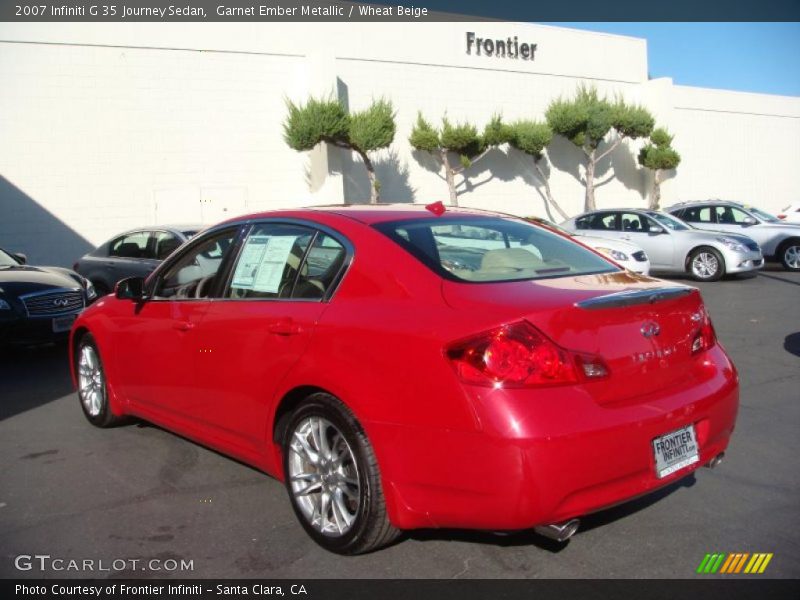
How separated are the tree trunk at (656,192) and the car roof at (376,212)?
90.0 ft

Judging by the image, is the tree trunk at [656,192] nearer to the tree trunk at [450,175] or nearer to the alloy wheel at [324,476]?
the tree trunk at [450,175]

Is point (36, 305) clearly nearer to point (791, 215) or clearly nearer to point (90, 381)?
point (90, 381)

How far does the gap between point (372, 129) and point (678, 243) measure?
29.9 ft

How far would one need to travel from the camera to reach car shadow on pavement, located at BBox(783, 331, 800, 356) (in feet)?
26.9

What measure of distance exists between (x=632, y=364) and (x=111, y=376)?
3767mm

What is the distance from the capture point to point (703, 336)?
3.74 m

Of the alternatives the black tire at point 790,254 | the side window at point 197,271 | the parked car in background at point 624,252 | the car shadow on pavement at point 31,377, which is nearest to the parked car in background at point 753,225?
the black tire at point 790,254

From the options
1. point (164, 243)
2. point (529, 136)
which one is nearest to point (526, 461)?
point (164, 243)

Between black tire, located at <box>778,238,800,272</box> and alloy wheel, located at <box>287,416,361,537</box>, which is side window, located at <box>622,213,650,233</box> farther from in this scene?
alloy wheel, located at <box>287,416,361,537</box>

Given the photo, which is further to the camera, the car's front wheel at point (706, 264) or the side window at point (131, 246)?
the car's front wheel at point (706, 264)

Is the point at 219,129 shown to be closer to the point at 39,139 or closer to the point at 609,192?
the point at 39,139

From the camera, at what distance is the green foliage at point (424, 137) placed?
78.3 ft

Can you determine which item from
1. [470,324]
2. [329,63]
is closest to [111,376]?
[470,324]

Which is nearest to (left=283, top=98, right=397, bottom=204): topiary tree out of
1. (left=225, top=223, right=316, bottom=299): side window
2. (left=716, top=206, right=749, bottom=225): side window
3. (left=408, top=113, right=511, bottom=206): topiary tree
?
(left=408, top=113, right=511, bottom=206): topiary tree
